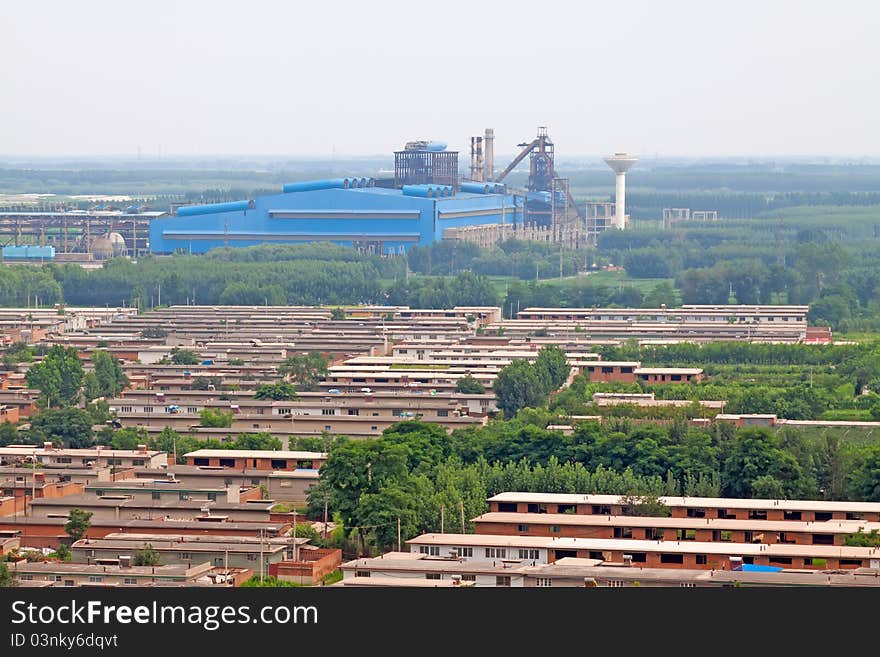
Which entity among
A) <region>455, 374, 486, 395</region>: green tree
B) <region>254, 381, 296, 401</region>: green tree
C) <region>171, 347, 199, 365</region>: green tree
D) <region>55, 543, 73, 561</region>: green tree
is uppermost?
<region>55, 543, 73, 561</region>: green tree

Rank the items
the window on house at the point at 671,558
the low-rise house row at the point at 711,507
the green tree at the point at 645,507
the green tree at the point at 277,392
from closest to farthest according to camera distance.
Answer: the window on house at the point at 671,558 → the low-rise house row at the point at 711,507 → the green tree at the point at 645,507 → the green tree at the point at 277,392

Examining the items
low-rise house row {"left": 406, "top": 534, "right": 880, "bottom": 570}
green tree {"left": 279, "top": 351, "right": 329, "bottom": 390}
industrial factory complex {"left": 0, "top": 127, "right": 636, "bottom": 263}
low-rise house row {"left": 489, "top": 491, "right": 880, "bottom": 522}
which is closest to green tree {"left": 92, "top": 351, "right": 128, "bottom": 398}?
green tree {"left": 279, "top": 351, "right": 329, "bottom": 390}

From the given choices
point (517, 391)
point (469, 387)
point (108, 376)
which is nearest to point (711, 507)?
point (517, 391)

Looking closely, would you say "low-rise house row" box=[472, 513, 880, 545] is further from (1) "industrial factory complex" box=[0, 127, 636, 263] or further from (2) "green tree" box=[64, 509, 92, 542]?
(1) "industrial factory complex" box=[0, 127, 636, 263]

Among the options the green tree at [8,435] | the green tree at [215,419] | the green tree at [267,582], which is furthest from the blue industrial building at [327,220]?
the green tree at [267,582]

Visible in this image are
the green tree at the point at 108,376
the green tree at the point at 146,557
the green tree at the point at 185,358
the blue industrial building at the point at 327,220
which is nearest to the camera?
the green tree at the point at 146,557

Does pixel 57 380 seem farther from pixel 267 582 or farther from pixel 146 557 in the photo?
pixel 267 582

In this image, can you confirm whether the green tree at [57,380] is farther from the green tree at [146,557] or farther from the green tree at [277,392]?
the green tree at [146,557]
